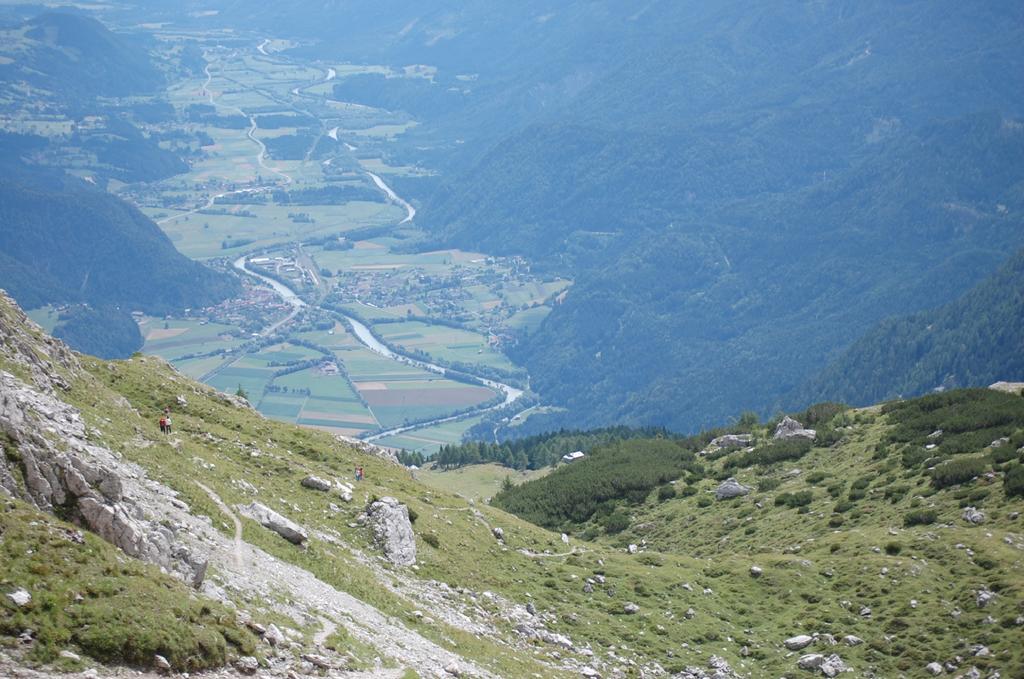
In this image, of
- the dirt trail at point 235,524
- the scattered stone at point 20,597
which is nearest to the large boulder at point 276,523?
the dirt trail at point 235,524

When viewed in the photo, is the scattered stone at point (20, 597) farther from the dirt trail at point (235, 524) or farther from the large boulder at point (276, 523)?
the large boulder at point (276, 523)

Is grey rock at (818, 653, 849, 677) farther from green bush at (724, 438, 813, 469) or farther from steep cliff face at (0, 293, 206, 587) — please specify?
green bush at (724, 438, 813, 469)

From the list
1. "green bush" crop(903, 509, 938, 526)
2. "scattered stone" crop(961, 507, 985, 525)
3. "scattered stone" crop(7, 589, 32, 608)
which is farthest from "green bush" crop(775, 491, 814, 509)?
"scattered stone" crop(7, 589, 32, 608)

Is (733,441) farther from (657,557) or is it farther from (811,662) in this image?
(811,662)

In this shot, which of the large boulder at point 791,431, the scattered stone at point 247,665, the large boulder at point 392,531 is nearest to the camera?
the scattered stone at point 247,665

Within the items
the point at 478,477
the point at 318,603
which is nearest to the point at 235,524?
the point at 318,603

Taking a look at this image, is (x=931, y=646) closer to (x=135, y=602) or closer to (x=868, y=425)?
(x=135, y=602)

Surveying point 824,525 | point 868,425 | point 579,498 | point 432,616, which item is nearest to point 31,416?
point 432,616
